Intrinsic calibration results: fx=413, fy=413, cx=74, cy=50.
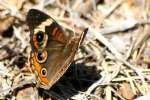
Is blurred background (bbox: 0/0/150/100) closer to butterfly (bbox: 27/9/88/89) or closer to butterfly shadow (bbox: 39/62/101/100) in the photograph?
butterfly shadow (bbox: 39/62/101/100)

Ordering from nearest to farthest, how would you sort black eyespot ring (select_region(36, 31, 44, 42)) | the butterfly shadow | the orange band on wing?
the orange band on wing → black eyespot ring (select_region(36, 31, 44, 42)) → the butterfly shadow

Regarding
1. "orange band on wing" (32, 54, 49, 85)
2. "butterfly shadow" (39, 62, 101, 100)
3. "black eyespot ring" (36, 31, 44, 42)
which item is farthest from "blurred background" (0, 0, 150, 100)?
"black eyespot ring" (36, 31, 44, 42)

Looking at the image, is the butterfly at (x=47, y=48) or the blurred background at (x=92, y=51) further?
the blurred background at (x=92, y=51)

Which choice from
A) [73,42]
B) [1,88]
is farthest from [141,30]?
[1,88]

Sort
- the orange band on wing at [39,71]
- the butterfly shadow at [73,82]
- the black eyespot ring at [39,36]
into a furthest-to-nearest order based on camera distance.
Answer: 1. the butterfly shadow at [73,82]
2. the black eyespot ring at [39,36]
3. the orange band on wing at [39,71]

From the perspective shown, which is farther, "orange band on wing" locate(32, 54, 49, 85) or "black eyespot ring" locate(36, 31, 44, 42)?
"black eyespot ring" locate(36, 31, 44, 42)

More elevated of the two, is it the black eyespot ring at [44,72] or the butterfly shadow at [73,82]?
the black eyespot ring at [44,72]

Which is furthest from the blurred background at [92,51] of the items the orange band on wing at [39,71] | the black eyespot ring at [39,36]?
the black eyespot ring at [39,36]

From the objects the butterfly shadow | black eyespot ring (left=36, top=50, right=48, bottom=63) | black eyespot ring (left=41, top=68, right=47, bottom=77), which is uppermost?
black eyespot ring (left=36, top=50, right=48, bottom=63)

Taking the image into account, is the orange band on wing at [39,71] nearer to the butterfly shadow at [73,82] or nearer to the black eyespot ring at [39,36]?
the black eyespot ring at [39,36]
